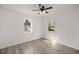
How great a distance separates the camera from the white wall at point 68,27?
3205 millimetres

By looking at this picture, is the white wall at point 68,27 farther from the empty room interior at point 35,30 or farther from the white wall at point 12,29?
the white wall at point 12,29

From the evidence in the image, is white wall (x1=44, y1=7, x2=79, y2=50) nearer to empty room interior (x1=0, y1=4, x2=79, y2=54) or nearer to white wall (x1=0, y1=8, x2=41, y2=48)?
empty room interior (x1=0, y1=4, x2=79, y2=54)

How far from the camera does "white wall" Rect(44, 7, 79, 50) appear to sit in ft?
10.5

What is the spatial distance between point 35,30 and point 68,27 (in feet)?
5.63

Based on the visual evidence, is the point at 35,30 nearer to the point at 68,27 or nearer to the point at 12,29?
the point at 12,29

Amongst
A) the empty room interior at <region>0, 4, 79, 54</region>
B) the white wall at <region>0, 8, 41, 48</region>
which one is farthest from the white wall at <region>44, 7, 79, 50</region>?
the white wall at <region>0, 8, 41, 48</region>

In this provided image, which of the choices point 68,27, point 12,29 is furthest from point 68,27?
point 12,29

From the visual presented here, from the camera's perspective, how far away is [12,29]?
3561 mm

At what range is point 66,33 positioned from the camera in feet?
11.9

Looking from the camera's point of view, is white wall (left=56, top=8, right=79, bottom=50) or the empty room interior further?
white wall (left=56, top=8, right=79, bottom=50)

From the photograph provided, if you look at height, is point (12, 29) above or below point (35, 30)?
above

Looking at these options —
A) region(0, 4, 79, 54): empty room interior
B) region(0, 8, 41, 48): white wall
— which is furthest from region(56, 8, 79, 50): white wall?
region(0, 8, 41, 48): white wall

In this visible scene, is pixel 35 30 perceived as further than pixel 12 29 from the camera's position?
Yes
